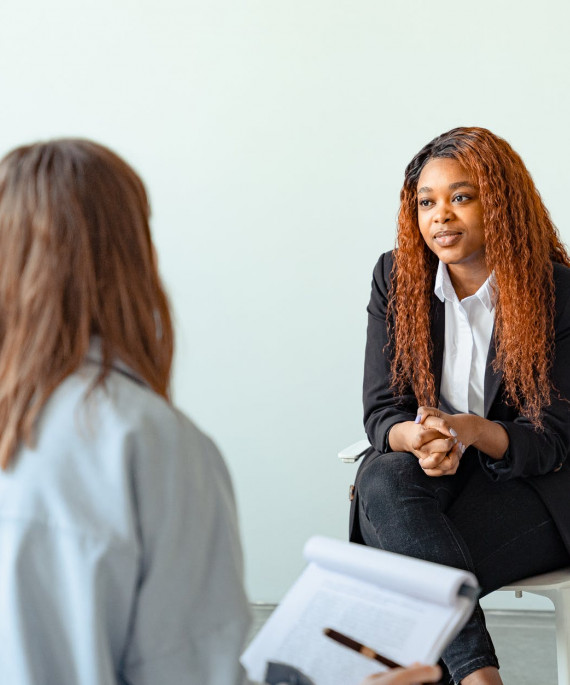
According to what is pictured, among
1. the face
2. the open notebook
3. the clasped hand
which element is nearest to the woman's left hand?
the clasped hand

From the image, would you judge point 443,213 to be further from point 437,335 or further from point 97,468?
point 97,468

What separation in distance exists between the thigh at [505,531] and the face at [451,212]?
1.70ft

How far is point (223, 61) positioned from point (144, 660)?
89.9 inches

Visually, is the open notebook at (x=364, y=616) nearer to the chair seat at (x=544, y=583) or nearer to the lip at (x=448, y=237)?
the chair seat at (x=544, y=583)

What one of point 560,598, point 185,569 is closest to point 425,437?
point 560,598

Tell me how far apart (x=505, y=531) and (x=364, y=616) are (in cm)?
A: 75

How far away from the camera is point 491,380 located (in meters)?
1.88

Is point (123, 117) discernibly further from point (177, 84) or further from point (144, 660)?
point (144, 660)

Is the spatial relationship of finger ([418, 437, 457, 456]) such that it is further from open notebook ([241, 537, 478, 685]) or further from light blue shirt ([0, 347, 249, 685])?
light blue shirt ([0, 347, 249, 685])

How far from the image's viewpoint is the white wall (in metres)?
2.67

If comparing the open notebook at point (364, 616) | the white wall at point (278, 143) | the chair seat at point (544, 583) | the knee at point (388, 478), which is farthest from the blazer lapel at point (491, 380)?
the white wall at point (278, 143)

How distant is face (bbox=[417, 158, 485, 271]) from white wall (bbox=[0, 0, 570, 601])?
0.79 meters

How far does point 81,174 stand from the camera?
0.89 m

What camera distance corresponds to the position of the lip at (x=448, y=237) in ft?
6.40
